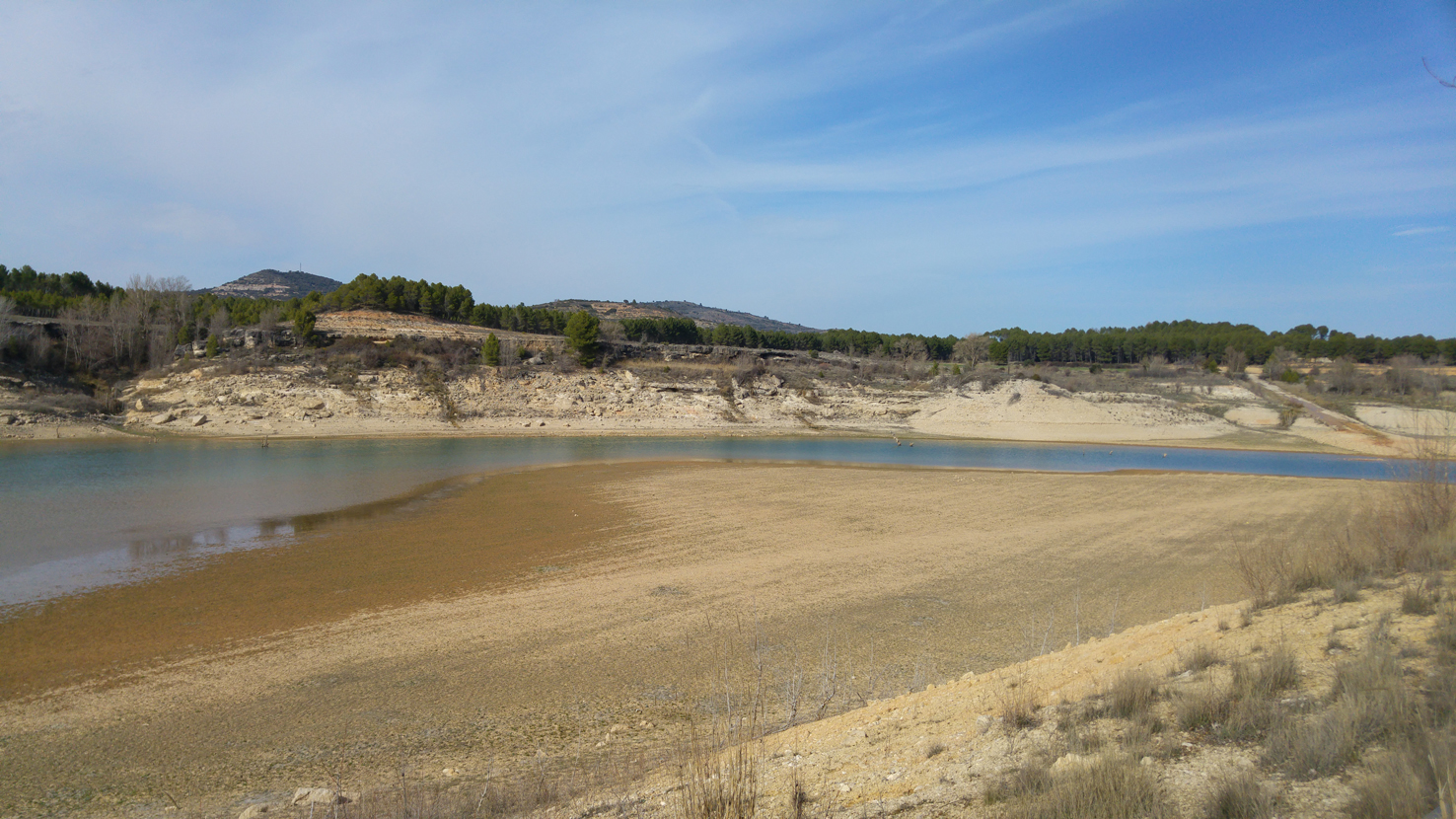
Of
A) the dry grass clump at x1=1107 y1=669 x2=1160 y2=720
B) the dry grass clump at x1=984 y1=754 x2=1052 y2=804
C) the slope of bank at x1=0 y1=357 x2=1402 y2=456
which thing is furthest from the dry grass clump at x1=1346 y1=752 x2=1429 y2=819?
the slope of bank at x1=0 y1=357 x2=1402 y2=456

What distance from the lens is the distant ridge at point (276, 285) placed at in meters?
110

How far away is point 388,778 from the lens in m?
5.21

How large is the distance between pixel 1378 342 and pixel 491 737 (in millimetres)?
65609

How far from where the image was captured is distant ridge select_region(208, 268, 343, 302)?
110 metres

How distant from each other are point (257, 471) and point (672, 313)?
118m

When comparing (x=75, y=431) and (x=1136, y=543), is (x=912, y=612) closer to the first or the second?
(x=1136, y=543)

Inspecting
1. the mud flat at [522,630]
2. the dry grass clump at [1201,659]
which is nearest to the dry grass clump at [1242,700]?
the dry grass clump at [1201,659]

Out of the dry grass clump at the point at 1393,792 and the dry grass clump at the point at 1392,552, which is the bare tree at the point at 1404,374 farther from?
the dry grass clump at the point at 1393,792

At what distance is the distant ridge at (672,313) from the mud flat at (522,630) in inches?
3078

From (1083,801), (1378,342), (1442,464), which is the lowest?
(1083,801)

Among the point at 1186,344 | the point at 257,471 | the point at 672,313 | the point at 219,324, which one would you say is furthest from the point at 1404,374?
the point at 672,313

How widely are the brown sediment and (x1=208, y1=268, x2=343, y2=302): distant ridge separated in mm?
107563

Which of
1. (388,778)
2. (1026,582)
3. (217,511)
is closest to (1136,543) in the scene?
(1026,582)

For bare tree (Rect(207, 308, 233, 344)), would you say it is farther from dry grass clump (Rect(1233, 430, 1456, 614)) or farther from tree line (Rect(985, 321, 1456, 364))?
tree line (Rect(985, 321, 1456, 364))
